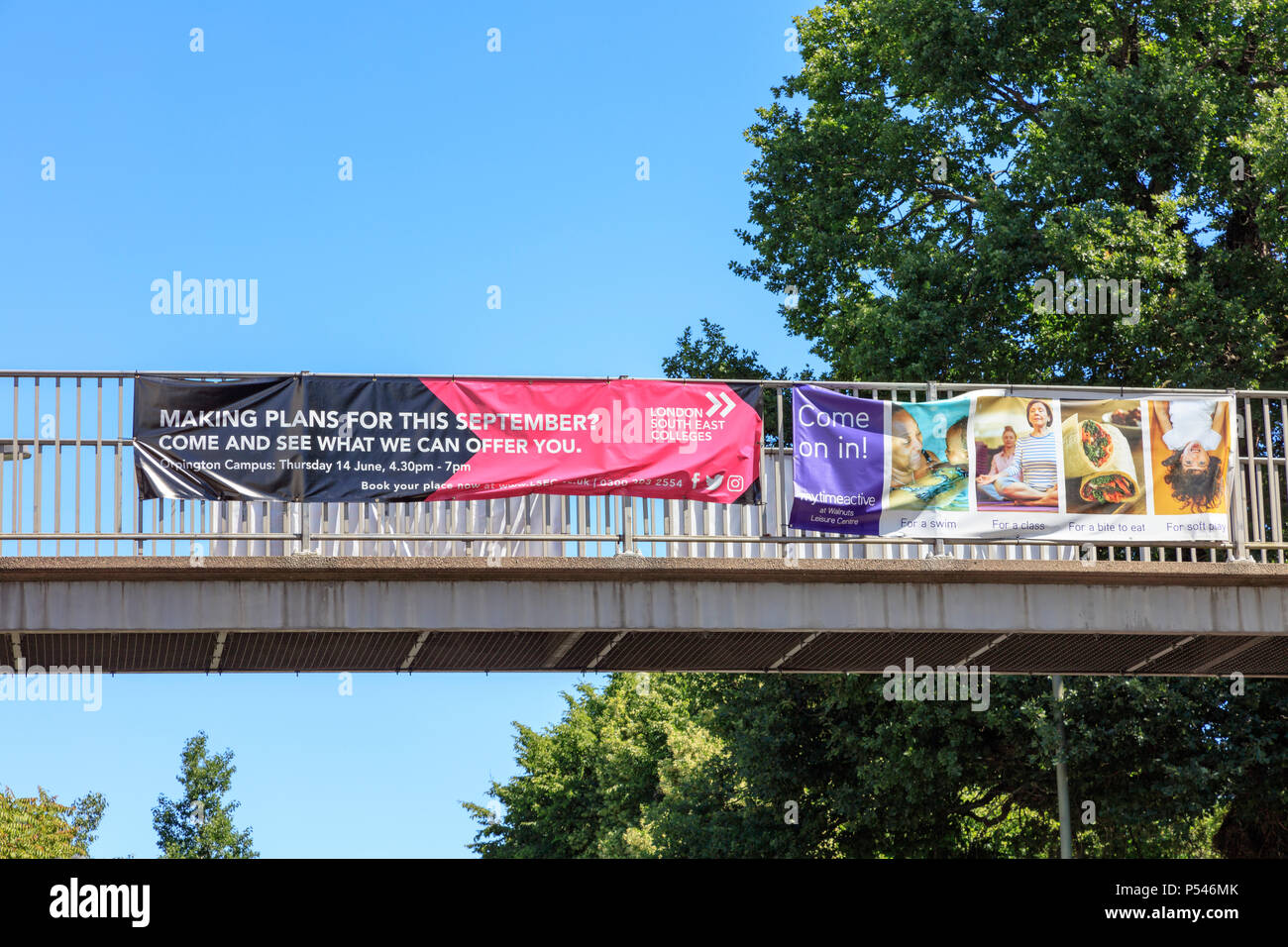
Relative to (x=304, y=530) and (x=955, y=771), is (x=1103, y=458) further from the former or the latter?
(x=955, y=771)

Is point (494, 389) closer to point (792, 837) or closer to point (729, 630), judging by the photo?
point (729, 630)

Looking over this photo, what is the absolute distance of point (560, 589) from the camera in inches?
632

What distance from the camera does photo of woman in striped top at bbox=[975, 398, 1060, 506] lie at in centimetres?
1662

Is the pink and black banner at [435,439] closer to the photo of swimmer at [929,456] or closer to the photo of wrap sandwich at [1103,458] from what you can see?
the photo of swimmer at [929,456]

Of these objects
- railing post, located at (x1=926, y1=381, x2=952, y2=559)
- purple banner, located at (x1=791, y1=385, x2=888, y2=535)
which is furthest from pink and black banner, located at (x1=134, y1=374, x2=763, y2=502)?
railing post, located at (x1=926, y1=381, x2=952, y2=559)

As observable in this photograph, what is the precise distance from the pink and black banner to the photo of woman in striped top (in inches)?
104

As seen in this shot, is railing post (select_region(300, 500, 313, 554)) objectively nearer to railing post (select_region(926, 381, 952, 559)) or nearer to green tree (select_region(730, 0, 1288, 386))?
railing post (select_region(926, 381, 952, 559))
